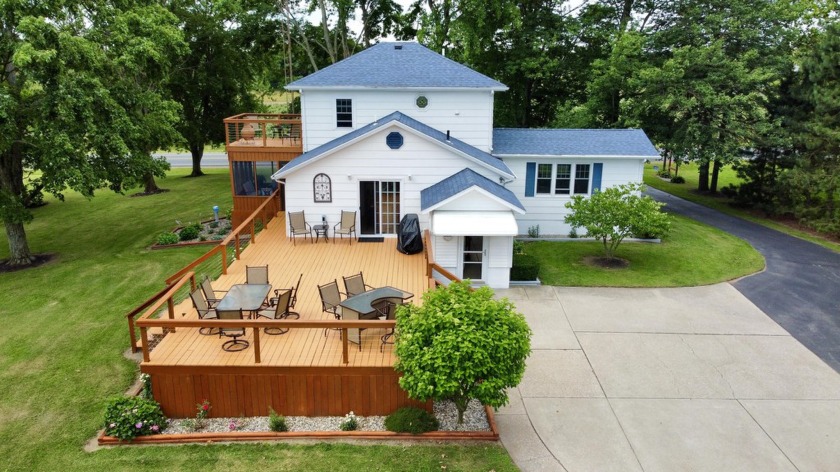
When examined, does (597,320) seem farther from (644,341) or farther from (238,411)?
(238,411)

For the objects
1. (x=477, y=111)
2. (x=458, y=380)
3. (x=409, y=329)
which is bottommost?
(x=458, y=380)

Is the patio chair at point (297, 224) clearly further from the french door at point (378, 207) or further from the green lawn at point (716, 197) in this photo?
the green lawn at point (716, 197)

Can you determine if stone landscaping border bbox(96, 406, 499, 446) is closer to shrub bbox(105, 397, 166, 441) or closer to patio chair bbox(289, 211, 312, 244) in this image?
shrub bbox(105, 397, 166, 441)

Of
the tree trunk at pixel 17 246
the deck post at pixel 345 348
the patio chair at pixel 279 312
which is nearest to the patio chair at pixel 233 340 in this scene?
the patio chair at pixel 279 312

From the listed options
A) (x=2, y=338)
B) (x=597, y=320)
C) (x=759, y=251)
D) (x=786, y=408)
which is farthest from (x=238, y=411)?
(x=759, y=251)

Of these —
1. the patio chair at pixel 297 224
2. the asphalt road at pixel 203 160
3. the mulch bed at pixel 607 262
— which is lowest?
the mulch bed at pixel 607 262

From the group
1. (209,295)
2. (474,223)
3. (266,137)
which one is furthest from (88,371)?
(266,137)
